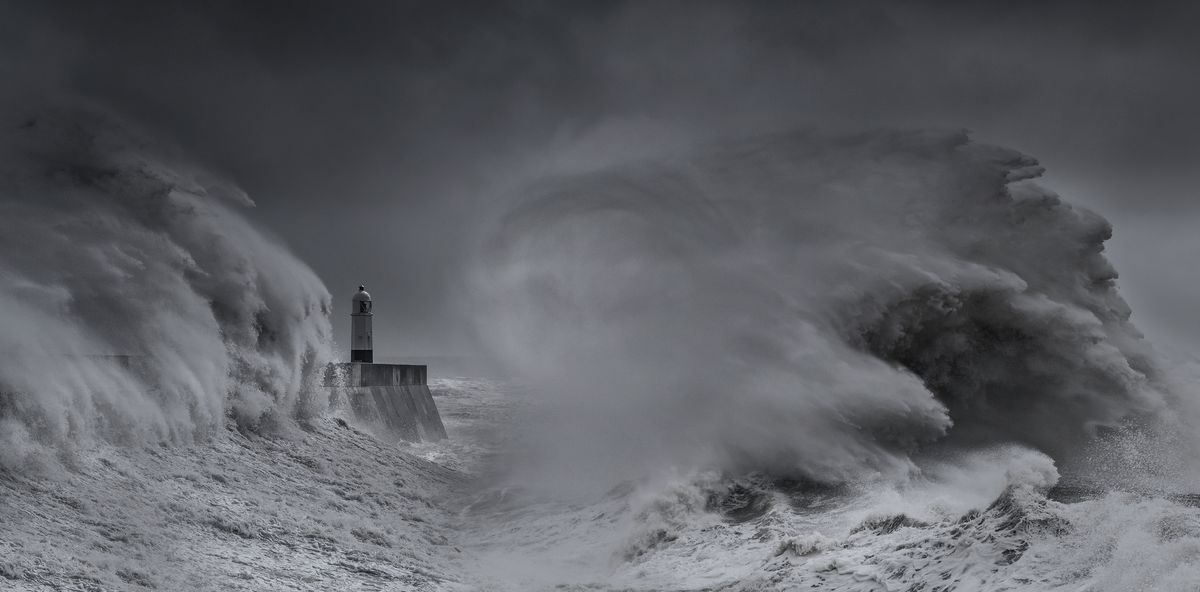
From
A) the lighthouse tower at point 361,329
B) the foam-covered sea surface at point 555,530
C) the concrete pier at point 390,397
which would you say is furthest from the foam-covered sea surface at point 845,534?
the lighthouse tower at point 361,329

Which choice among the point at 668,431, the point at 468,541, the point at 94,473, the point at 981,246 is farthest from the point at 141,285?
the point at 981,246

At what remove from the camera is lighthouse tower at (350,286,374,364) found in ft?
63.2

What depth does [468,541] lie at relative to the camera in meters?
10.7

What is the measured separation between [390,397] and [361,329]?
2650 millimetres

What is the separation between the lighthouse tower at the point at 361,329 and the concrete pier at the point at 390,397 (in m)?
1.01

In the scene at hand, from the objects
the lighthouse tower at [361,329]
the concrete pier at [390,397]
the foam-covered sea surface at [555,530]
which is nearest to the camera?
the foam-covered sea surface at [555,530]

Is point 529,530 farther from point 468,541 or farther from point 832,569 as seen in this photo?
point 832,569

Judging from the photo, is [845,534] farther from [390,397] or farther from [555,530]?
[390,397]

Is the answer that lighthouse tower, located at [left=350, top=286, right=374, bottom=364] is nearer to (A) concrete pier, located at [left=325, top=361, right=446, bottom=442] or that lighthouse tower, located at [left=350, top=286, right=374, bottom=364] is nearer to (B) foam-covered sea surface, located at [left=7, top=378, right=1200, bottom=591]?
(A) concrete pier, located at [left=325, top=361, right=446, bottom=442]

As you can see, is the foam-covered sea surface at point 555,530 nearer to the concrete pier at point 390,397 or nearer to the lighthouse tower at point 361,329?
the concrete pier at point 390,397

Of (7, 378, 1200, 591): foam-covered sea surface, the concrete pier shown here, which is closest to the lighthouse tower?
the concrete pier

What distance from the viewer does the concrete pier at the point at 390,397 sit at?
50.6 ft

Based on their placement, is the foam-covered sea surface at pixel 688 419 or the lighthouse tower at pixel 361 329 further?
the lighthouse tower at pixel 361 329

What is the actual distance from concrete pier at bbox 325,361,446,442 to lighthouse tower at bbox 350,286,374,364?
39.6 inches
